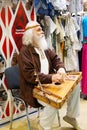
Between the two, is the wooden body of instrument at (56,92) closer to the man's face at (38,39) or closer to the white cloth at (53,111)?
the white cloth at (53,111)

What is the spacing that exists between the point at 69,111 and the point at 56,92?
0.60 m

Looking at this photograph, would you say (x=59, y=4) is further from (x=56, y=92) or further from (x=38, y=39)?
(x=56, y=92)

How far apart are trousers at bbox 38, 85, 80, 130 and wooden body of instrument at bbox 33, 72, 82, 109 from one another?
0.53ft

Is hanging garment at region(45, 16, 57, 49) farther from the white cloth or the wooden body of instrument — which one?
the wooden body of instrument

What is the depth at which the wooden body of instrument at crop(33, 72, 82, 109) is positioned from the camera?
2146 millimetres

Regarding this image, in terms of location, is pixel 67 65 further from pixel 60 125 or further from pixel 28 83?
pixel 28 83

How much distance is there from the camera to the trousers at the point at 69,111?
8.37 feet

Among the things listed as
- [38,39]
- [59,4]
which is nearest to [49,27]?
[59,4]

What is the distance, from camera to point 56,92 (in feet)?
7.46

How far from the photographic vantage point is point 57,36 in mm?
3680

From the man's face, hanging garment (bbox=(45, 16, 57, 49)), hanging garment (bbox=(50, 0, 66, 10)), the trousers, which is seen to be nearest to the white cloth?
the trousers

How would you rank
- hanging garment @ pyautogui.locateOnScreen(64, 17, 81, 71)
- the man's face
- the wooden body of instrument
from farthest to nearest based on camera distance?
hanging garment @ pyautogui.locateOnScreen(64, 17, 81, 71) < the man's face < the wooden body of instrument

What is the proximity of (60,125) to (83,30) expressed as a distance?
4.99 ft

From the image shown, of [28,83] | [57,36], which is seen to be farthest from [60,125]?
[57,36]
